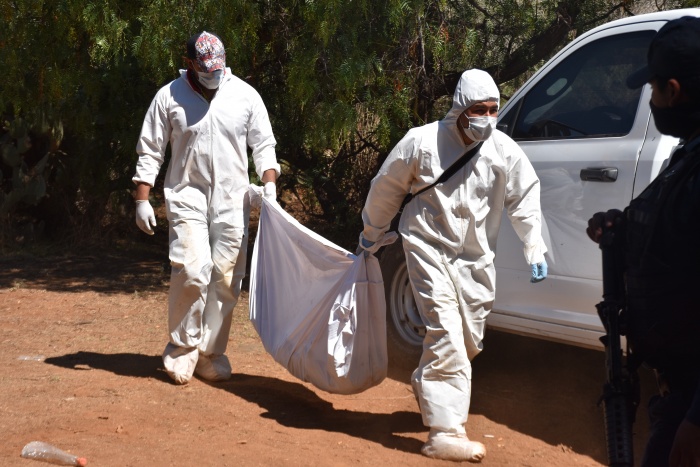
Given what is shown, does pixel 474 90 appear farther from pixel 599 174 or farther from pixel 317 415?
pixel 317 415

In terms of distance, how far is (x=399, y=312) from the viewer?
6410 mm

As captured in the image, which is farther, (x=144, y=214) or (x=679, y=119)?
(x=144, y=214)

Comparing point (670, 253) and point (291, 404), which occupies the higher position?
point (670, 253)

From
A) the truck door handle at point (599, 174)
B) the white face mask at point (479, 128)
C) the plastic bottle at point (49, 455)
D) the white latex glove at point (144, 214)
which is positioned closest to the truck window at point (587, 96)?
the truck door handle at point (599, 174)

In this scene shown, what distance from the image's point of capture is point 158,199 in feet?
37.2

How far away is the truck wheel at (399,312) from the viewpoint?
20.7 ft

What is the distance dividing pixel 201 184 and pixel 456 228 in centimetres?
172

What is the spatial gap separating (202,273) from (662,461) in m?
3.37

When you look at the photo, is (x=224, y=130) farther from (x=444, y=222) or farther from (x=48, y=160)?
(x=48, y=160)

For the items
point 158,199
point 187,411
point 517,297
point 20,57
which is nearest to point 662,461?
point 517,297

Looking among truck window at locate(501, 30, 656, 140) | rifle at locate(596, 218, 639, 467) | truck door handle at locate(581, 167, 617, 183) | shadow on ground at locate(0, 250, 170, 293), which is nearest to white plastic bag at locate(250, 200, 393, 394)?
truck door handle at locate(581, 167, 617, 183)

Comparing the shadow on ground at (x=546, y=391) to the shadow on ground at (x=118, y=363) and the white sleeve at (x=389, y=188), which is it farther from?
the shadow on ground at (x=118, y=363)

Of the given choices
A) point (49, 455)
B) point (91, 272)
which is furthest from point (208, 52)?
point (91, 272)

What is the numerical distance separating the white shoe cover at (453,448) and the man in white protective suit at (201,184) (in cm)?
169
